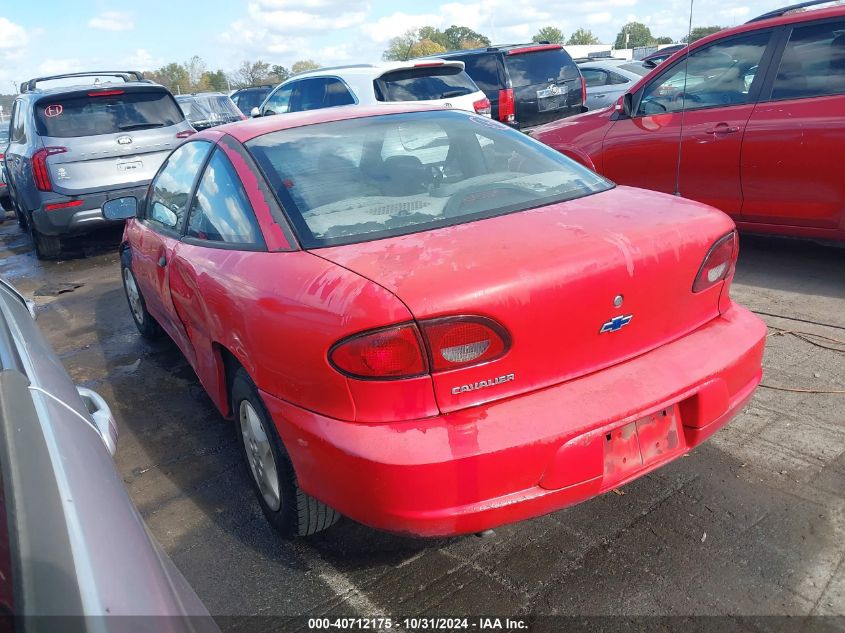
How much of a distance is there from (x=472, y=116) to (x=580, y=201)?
3.36ft

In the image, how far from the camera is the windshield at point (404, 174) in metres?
2.58

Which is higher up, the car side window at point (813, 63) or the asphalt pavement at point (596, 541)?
the car side window at point (813, 63)

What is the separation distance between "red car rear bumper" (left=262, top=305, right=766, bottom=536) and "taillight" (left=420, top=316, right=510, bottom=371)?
0.52 feet

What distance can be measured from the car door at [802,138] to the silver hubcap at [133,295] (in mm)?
4405

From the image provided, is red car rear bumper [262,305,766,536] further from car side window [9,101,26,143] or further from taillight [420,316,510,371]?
car side window [9,101,26,143]

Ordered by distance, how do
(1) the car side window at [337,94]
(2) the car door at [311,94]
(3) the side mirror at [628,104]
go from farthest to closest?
(2) the car door at [311,94] < (1) the car side window at [337,94] < (3) the side mirror at [628,104]

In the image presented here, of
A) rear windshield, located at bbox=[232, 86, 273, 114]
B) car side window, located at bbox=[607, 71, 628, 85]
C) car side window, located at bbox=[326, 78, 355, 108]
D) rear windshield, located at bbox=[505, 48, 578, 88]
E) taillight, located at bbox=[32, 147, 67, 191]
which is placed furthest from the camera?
rear windshield, located at bbox=[232, 86, 273, 114]

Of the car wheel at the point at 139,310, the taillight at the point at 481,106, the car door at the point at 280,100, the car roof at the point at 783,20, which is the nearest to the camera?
the car roof at the point at 783,20

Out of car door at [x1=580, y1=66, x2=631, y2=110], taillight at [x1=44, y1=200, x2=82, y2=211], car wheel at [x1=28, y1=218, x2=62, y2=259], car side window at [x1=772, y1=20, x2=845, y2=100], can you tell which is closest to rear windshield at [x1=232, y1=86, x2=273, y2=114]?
car door at [x1=580, y1=66, x2=631, y2=110]

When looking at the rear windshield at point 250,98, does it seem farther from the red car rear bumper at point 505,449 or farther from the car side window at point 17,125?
the red car rear bumper at point 505,449

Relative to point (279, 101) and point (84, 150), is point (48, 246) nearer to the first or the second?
point (84, 150)

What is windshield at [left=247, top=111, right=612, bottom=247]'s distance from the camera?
101 inches

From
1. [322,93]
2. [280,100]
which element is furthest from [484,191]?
[280,100]

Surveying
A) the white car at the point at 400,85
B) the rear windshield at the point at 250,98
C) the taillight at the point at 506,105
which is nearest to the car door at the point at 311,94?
the white car at the point at 400,85
